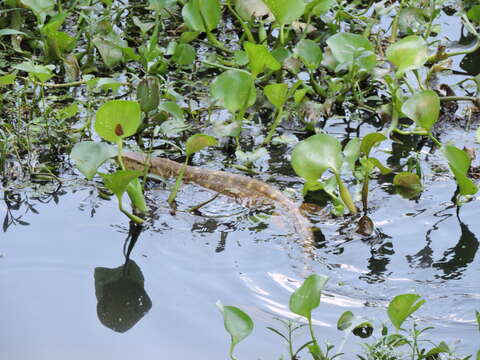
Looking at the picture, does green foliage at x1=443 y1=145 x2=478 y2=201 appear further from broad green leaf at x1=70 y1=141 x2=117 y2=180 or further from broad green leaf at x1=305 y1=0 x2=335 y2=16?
broad green leaf at x1=305 y1=0 x2=335 y2=16

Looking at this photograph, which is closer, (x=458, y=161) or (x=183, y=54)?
(x=458, y=161)

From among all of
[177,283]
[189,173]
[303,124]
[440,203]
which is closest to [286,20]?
[303,124]

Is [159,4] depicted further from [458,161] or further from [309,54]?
Answer: [458,161]

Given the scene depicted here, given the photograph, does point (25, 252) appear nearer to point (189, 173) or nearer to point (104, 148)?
point (104, 148)

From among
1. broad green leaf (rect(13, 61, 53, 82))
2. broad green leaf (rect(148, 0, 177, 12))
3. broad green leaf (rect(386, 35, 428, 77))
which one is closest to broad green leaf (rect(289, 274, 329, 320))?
broad green leaf (rect(386, 35, 428, 77))

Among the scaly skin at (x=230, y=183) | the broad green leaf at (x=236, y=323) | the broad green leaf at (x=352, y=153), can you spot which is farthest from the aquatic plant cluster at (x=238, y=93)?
the broad green leaf at (x=236, y=323)

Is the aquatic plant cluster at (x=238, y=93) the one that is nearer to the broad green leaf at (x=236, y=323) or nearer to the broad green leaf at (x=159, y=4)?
the broad green leaf at (x=159, y=4)

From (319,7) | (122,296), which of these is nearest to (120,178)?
(122,296)

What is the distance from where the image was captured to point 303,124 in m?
4.82

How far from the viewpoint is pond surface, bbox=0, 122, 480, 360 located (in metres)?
Result: 3.20

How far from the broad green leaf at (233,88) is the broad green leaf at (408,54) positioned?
0.69 metres

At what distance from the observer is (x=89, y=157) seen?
364 centimetres

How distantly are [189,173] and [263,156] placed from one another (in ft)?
1.37

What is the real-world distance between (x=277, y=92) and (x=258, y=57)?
206 mm
